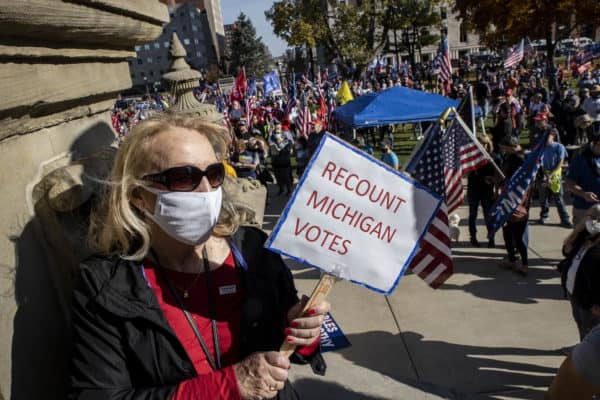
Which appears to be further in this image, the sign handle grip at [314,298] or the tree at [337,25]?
the tree at [337,25]

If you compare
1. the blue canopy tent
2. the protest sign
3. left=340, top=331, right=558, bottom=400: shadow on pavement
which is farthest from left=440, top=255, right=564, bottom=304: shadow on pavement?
the blue canopy tent

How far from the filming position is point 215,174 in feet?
5.49

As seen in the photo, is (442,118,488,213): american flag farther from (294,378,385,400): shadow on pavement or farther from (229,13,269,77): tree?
(229,13,269,77): tree

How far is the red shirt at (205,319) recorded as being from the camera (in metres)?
1.45

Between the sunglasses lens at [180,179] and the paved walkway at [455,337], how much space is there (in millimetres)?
2155

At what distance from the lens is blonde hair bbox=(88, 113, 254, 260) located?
1579 millimetres

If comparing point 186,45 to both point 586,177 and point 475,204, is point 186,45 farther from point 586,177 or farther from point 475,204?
point 586,177

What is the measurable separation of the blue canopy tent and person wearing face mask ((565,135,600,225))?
5.67 metres

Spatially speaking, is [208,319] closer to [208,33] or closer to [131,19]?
[131,19]

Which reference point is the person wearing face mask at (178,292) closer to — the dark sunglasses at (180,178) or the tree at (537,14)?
the dark sunglasses at (180,178)

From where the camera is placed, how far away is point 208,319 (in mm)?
1610

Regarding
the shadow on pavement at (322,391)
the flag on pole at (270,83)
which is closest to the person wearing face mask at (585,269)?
the shadow on pavement at (322,391)

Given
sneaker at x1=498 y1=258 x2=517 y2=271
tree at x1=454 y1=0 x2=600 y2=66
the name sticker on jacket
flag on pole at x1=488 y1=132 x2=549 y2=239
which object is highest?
tree at x1=454 y1=0 x2=600 y2=66

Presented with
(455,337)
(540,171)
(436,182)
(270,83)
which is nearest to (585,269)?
(436,182)
